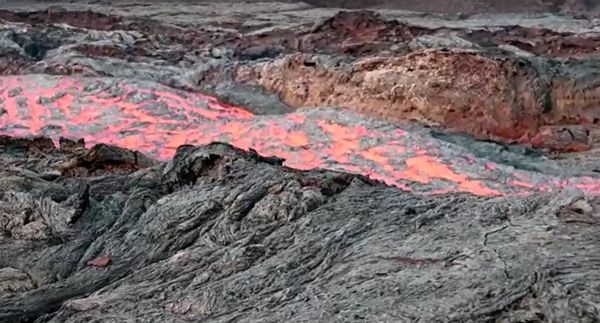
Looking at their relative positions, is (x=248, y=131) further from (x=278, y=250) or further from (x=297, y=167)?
(x=278, y=250)

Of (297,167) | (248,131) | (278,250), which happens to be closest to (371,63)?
(248,131)

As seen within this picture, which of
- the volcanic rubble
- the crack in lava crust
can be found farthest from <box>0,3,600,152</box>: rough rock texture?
the crack in lava crust

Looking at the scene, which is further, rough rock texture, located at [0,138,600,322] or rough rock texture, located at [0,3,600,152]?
rough rock texture, located at [0,3,600,152]

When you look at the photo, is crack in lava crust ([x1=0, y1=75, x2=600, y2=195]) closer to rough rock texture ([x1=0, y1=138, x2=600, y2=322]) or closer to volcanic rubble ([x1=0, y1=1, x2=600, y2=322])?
volcanic rubble ([x1=0, y1=1, x2=600, y2=322])

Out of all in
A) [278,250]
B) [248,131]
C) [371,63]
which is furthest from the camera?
[371,63]

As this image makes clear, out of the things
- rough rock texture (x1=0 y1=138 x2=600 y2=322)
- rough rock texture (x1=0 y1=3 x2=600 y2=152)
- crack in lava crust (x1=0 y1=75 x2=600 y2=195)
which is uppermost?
rough rock texture (x1=0 y1=138 x2=600 y2=322)

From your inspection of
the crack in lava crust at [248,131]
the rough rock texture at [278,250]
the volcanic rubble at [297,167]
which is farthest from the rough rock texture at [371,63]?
the rough rock texture at [278,250]

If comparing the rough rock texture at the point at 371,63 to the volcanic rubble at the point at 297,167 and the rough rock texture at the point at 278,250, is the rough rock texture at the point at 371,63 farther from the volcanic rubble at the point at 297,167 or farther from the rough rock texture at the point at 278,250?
the rough rock texture at the point at 278,250

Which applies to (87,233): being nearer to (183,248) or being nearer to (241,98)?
(183,248)
